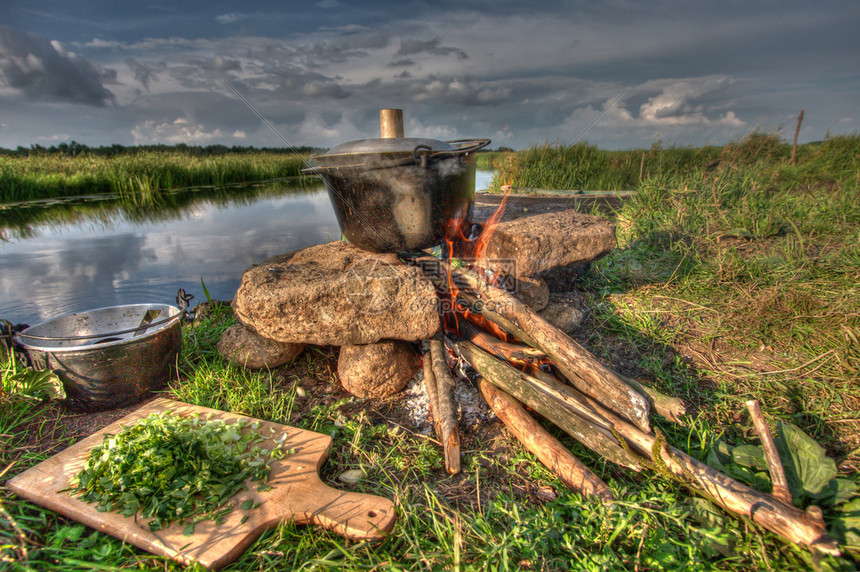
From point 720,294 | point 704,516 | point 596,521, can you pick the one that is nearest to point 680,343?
point 720,294

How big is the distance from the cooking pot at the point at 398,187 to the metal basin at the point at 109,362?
4.89ft

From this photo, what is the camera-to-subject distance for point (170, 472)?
1693 mm

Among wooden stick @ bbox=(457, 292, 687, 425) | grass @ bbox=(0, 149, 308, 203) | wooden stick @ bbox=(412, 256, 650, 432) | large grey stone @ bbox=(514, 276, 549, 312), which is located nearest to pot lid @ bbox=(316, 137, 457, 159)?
wooden stick @ bbox=(412, 256, 650, 432)

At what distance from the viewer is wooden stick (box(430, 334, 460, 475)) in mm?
1920

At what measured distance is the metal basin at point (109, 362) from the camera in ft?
7.88

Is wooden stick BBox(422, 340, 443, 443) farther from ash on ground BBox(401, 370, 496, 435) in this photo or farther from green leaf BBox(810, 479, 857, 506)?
green leaf BBox(810, 479, 857, 506)

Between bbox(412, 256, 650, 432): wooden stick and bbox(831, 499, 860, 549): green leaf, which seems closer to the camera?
bbox(831, 499, 860, 549): green leaf

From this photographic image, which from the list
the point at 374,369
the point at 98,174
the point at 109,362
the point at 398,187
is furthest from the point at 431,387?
the point at 98,174

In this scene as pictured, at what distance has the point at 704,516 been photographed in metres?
1.61

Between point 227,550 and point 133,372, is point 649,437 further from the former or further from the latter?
point 133,372

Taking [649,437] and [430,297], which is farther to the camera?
[430,297]

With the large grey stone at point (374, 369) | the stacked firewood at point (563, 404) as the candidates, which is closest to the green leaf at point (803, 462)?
the stacked firewood at point (563, 404)

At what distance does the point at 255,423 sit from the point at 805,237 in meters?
5.79

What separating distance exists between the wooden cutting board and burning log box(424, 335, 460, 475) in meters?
0.41
